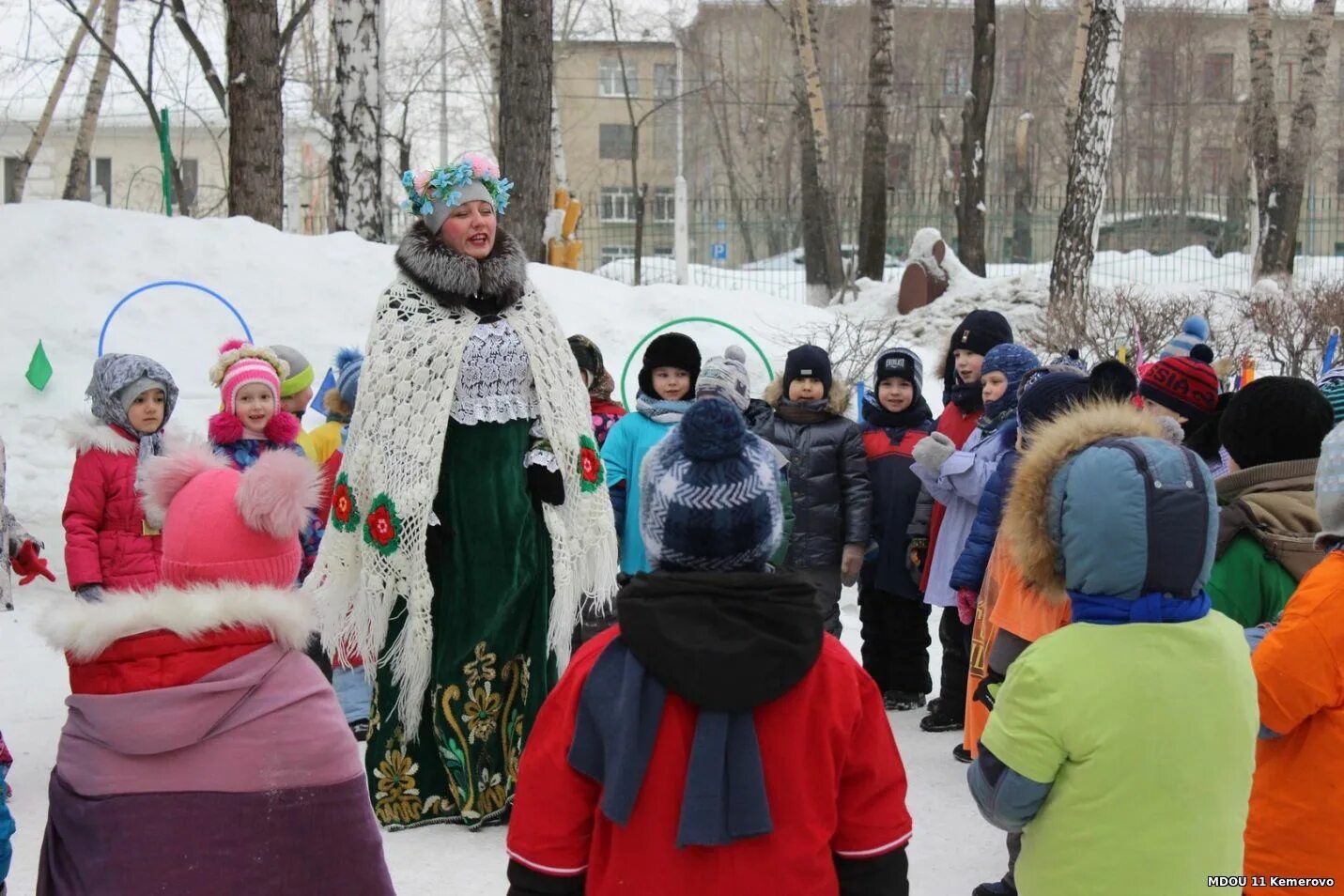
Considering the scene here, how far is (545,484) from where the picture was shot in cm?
493

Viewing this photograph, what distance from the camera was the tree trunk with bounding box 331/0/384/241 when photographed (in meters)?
13.5

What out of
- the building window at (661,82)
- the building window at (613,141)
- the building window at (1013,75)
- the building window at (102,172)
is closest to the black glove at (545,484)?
the building window at (102,172)

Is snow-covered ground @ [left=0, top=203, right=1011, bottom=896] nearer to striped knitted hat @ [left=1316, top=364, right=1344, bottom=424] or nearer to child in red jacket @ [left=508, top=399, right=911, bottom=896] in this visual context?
striped knitted hat @ [left=1316, top=364, right=1344, bottom=424]

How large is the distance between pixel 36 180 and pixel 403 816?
151ft

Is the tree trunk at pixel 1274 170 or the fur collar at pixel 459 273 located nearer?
the fur collar at pixel 459 273

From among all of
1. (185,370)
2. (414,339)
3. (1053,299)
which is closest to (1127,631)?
(414,339)

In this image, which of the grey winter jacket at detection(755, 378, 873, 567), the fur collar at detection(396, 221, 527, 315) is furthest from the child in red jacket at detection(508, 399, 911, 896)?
the grey winter jacket at detection(755, 378, 873, 567)

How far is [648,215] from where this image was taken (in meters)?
46.8

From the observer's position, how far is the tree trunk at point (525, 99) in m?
12.5

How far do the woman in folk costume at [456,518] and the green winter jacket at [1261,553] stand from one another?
6.99 feet

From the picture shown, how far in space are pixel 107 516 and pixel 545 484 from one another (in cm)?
191

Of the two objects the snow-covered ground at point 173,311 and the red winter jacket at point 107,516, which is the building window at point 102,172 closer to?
the snow-covered ground at point 173,311

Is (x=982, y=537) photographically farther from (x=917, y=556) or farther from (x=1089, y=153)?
(x=1089, y=153)

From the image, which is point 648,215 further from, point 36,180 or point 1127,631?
point 1127,631
